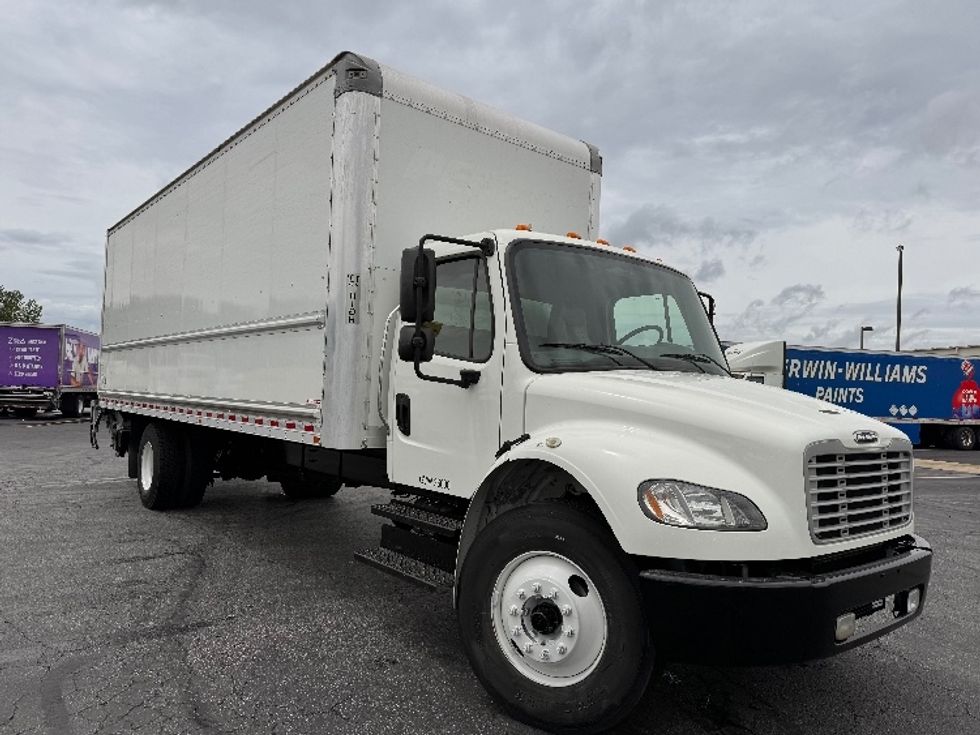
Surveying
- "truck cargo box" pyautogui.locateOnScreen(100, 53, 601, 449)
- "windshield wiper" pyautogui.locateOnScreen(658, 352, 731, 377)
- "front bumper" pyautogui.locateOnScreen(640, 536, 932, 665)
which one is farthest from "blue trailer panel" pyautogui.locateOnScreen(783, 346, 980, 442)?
"front bumper" pyautogui.locateOnScreen(640, 536, 932, 665)

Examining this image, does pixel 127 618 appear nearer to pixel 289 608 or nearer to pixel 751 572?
pixel 289 608

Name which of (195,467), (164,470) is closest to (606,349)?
(195,467)

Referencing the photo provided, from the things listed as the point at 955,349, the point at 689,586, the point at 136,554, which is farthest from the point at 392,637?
the point at 955,349

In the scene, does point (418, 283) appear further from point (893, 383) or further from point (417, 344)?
point (893, 383)

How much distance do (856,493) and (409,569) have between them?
2379 millimetres

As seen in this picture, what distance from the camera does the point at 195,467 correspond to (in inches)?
318

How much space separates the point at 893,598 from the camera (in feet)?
10.5

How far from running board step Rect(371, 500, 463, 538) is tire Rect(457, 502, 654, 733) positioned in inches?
22.5

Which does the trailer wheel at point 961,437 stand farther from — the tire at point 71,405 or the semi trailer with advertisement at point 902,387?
the tire at point 71,405

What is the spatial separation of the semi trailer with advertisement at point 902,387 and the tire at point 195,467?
52.0ft

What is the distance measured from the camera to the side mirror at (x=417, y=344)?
3.83m

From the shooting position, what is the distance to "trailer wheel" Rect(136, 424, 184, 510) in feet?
26.1

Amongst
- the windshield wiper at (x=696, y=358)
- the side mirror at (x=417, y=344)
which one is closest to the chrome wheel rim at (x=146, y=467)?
the side mirror at (x=417, y=344)

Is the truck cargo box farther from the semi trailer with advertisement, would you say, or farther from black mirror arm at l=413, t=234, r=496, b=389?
the semi trailer with advertisement
